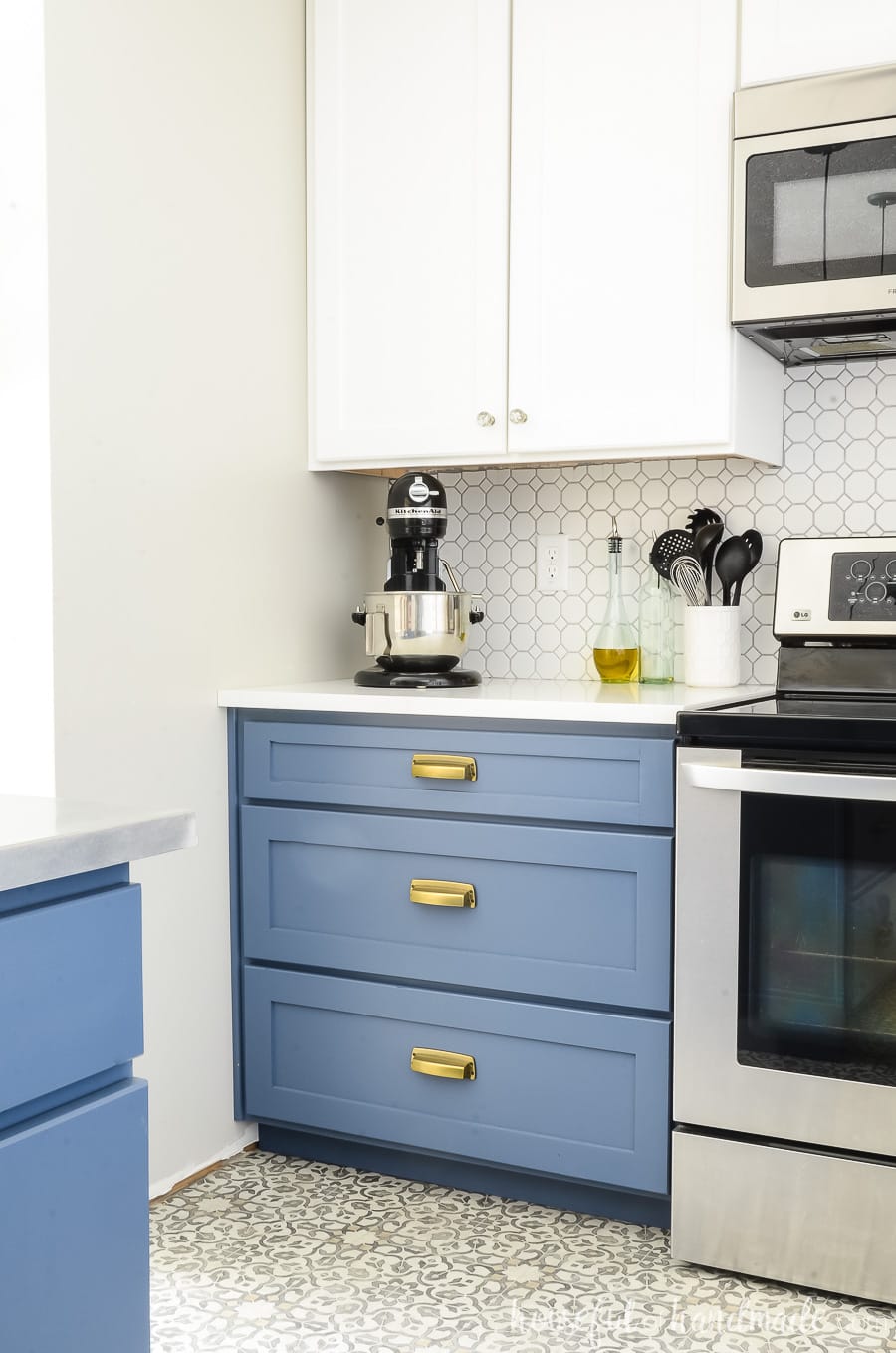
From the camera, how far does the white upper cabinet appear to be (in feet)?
7.52

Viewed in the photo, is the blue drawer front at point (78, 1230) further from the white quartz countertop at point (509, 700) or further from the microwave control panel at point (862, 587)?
the microwave control panel at point (862, 587)

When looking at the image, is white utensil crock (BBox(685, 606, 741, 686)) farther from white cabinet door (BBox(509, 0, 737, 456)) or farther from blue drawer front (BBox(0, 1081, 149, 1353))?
blue drawer front (BBox(0, 1081, 149, 1353))

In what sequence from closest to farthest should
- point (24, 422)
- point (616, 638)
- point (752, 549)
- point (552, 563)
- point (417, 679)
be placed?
point (24, 422)
point (417, 679)
point (752, 549)
point (616, 638)
point (552, 563)

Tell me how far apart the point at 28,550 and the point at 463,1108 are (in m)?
1.19

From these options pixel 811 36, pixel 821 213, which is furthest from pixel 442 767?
pixel 811 36

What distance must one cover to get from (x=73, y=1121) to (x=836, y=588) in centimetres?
162

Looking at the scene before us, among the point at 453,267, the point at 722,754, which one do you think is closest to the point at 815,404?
the point at 453,267

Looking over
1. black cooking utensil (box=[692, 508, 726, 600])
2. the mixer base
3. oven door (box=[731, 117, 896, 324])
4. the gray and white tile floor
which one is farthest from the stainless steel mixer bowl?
the gray and white tile floor

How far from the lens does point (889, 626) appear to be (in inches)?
85.2

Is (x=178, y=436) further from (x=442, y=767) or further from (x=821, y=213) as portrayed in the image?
(x=821, y=213)

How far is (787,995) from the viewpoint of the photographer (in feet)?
6.32

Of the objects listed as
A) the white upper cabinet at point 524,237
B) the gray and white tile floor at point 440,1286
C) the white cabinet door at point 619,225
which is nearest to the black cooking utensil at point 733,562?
the white upper cabinet at point 524,237

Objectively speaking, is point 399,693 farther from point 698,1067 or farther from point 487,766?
point 698,1067

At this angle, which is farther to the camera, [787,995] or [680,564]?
[680,564]
